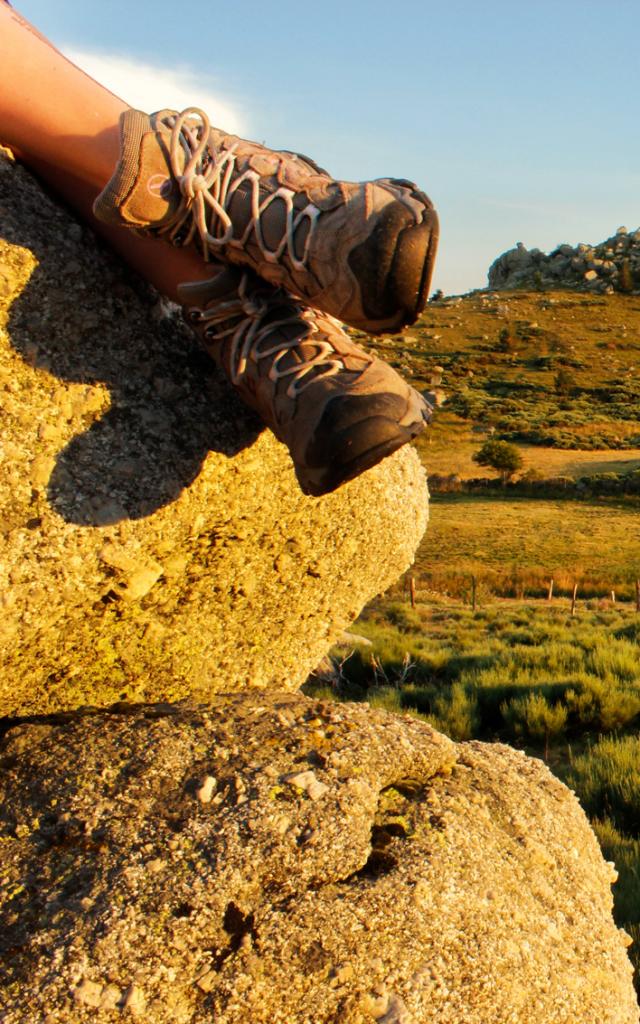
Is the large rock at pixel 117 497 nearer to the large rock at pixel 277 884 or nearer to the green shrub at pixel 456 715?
the large rock at pixel 277 884

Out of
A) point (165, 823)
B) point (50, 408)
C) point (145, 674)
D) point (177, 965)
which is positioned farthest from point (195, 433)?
point (177, 965)

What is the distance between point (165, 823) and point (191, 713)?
0.44 meters

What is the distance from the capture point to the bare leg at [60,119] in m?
2.16

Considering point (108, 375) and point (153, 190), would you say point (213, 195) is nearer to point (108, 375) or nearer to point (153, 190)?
point (153, 190)

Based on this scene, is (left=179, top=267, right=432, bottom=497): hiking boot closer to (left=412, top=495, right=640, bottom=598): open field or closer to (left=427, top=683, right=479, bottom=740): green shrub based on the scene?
(left=427, top=683, right=479, bottom=740): green shrub

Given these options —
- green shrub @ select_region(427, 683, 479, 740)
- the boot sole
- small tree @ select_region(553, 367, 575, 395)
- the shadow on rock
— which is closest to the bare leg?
the shadow on rock

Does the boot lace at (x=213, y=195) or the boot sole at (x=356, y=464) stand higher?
the boot lace at (x=213, y=195)

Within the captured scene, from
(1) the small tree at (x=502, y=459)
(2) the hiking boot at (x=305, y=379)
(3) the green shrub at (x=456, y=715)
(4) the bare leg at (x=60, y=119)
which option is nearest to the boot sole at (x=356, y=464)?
(2) the hiking boot at (x=305, y=379)

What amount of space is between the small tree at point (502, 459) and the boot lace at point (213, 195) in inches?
1092

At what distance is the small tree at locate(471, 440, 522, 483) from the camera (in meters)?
29.8

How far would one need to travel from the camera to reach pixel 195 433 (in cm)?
227

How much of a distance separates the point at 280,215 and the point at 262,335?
0.93 feet

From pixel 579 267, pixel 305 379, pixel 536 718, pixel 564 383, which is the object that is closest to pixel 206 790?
pixel 305 379

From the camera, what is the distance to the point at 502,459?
30016 mm
